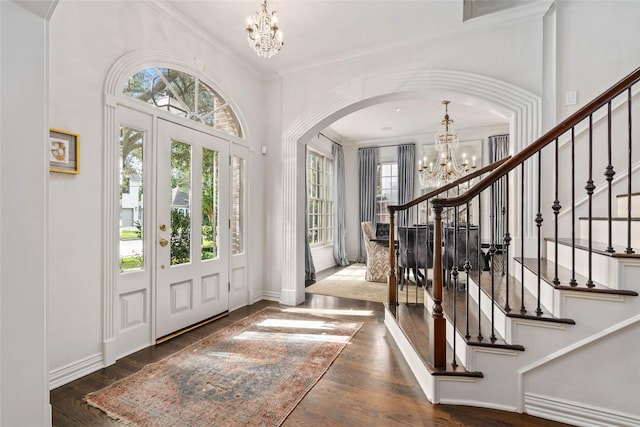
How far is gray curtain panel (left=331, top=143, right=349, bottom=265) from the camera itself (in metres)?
7.33

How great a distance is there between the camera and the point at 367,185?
7.59m

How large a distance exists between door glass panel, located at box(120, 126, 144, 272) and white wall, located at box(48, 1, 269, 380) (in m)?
0.18

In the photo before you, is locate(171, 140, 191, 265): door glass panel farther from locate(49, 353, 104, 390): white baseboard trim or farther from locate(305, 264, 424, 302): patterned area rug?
locate(305, 264, 424, 302): patterned area rug

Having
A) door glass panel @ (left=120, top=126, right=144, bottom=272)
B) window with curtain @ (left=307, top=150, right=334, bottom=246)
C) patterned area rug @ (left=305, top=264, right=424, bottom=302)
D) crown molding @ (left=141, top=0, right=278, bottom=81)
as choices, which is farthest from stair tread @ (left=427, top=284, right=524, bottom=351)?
window with curtain @ (left=307, top=150, right=334, bottom=246)

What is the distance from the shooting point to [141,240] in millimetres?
2652

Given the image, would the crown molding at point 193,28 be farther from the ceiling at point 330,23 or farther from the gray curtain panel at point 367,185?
the gray curtain panel at point 367,185

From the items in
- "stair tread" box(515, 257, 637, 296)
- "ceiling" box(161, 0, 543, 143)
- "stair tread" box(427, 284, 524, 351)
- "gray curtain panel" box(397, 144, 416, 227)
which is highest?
"ceiling" box(161, 0, 543, 143)

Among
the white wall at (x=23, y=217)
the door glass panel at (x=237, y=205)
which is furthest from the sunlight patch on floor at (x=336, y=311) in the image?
the white wall at (x=23, y=217)

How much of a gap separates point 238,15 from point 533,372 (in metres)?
3.75

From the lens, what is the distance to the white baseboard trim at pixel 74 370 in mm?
2021

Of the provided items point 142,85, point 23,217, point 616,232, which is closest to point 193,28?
point 142,85

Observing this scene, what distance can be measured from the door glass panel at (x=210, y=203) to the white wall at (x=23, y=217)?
1.97 meters

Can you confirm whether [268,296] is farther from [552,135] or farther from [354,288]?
[552,135]

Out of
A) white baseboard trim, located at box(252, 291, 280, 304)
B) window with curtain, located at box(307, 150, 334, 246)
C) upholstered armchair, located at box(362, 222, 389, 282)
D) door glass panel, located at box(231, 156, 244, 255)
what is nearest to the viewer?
door glass panel, located at box(231, 156, 244, 255)
